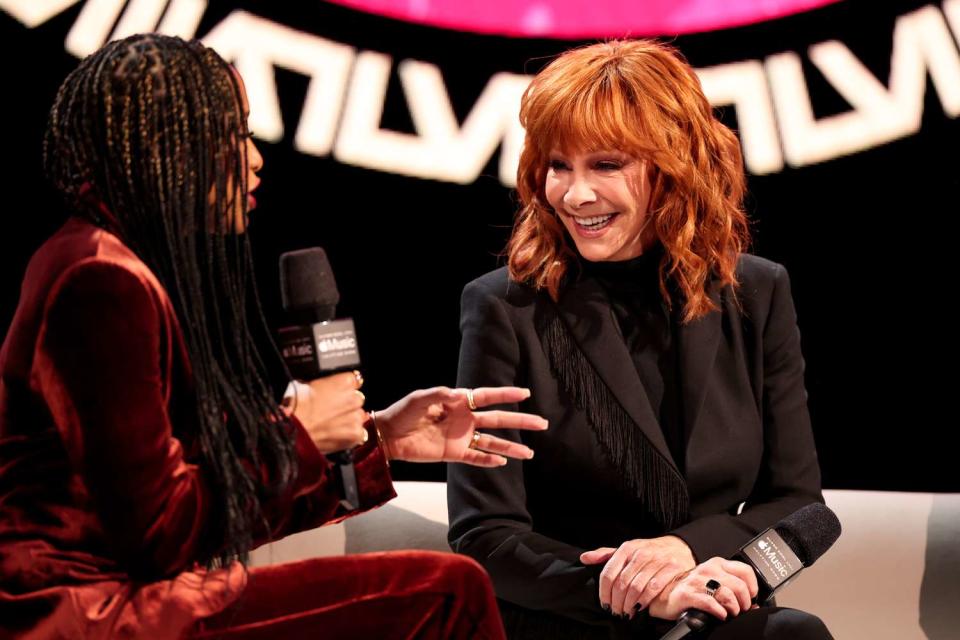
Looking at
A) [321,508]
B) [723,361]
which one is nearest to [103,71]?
[321,508]

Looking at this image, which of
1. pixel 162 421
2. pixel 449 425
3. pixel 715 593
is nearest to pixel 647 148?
pixel 449 425

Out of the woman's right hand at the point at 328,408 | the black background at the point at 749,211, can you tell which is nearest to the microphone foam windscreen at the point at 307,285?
the woman's right hand at the point at 328,408

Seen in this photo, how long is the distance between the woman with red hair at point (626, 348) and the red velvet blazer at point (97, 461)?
828 millimetres

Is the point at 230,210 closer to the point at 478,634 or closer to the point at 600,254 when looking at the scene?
the point at 478,634

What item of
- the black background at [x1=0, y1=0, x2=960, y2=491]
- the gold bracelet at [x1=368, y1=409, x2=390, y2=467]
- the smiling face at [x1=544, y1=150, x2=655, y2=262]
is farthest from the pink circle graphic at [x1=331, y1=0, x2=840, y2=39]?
the gold bracelet at [x1=368, y1=409, x2=390, y2=467]

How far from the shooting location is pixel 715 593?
1869 millimetres

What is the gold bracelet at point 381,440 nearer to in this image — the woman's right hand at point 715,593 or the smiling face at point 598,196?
the woman's right hand at point 715,593

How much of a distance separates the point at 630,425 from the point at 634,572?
30 cm

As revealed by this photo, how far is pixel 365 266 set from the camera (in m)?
3.11

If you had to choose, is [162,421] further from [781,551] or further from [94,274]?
[781,551]

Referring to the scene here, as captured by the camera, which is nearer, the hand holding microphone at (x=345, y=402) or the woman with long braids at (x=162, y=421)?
the woman with long braids at (x=162, y=421)

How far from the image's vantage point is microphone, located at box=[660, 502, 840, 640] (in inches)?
74.5

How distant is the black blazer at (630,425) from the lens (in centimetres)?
213

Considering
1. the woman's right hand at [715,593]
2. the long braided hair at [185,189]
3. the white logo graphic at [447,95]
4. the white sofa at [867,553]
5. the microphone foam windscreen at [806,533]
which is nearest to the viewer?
the long braided hair at [185,189]
